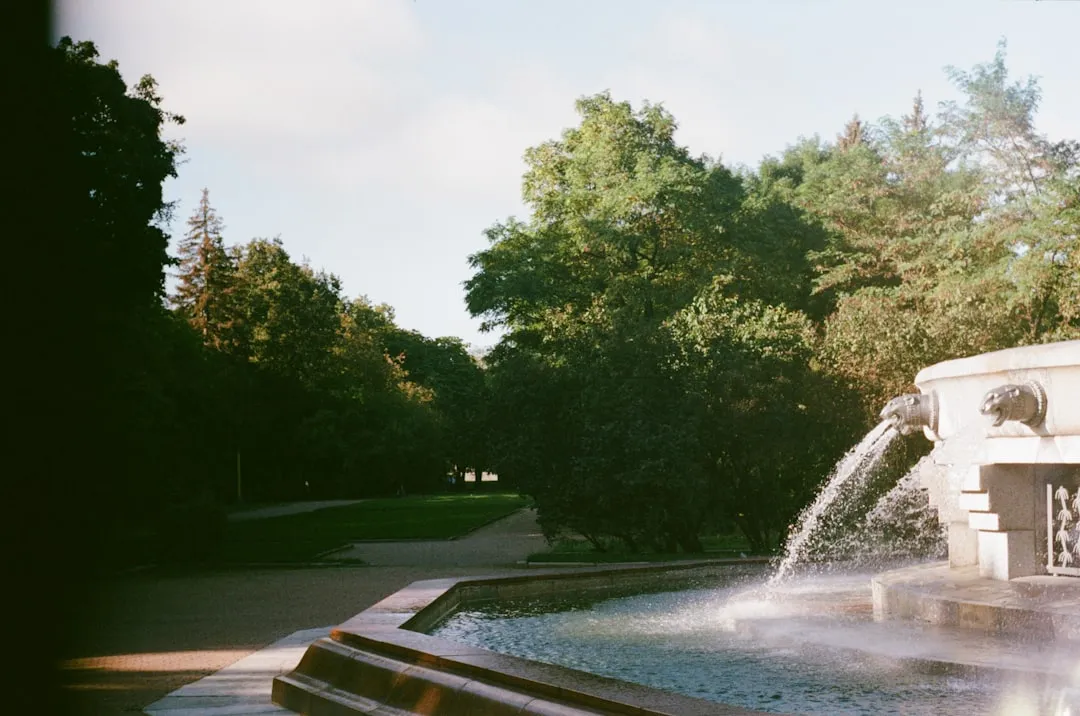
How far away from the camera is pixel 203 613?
15633mm

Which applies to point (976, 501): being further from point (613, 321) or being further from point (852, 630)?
point (613, 321)

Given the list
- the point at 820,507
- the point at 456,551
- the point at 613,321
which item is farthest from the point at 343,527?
the point at 820,507

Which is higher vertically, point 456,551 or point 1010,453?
point 1010,453

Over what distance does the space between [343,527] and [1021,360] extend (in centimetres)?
3024

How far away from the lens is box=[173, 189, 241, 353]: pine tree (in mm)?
61281

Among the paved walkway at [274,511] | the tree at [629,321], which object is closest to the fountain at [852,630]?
the tree at [629,321]

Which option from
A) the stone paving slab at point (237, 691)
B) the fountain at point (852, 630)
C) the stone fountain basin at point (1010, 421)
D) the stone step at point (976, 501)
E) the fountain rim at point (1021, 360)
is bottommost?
the stone paving slab at point (237, 691)

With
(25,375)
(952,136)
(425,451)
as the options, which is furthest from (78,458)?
(425,451)

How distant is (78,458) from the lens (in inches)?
903

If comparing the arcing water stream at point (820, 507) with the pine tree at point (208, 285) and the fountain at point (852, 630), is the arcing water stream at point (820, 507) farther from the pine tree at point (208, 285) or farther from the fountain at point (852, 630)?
the pine tree at point (208, 285)

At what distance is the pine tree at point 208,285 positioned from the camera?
61.3 meters

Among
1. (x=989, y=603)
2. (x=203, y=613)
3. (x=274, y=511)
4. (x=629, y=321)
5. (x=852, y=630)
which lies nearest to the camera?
(x=989, y=603)

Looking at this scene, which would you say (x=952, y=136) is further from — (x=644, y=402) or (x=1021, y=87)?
(x=644, y=402)

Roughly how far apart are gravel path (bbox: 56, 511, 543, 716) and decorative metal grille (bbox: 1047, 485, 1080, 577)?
268 inches
